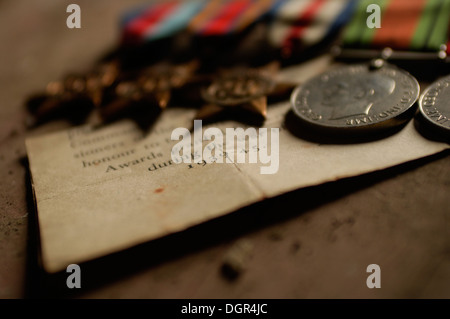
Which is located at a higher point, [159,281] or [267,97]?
[267,97]

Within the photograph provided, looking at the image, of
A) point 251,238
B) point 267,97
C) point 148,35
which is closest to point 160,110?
point 267,97

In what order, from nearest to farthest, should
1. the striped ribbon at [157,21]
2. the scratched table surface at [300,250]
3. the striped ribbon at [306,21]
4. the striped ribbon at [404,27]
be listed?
1. the scratched table surface at [300,250]
2. the striped ribbon at [404,27]
3. the striped ribbon at [306,21]
4. the striped ribbon at [157,21]

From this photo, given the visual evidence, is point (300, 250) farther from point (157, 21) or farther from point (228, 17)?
point (157, 21)

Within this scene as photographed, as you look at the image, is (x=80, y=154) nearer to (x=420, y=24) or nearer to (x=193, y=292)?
(x=193, y=292)

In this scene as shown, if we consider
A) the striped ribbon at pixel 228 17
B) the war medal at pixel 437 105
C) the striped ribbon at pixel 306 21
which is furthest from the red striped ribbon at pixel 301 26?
the war medal at pixel 437 105

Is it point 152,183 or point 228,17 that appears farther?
point 228,17

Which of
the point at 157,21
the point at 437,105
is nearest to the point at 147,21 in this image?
the point at 157,21

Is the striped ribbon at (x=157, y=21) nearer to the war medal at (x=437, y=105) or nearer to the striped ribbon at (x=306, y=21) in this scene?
the striped ribbon at (x=306, y=21)
